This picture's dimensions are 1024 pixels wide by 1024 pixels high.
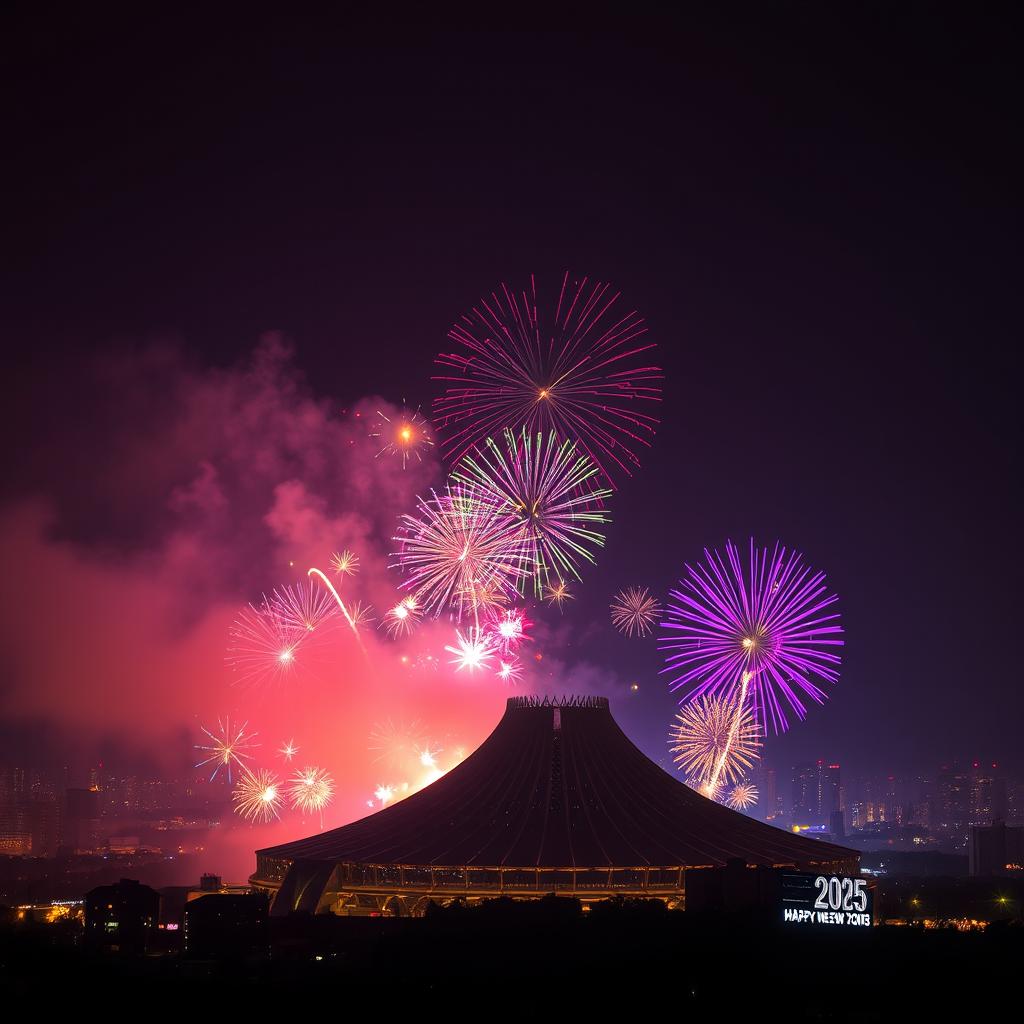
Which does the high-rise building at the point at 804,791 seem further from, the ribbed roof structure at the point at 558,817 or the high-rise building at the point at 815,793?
the ribbed roof structure at the point at 558,817

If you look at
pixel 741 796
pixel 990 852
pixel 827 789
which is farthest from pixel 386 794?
pixel 827 789

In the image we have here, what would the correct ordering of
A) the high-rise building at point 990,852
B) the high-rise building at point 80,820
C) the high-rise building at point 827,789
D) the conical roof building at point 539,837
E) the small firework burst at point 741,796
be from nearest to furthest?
the conical roof building at point 539,837 → the small firework burst at point 741,796 → the high-rise building at point 990,852 → the high-rise building at point 80,820 → the high-rise building at point 827,789

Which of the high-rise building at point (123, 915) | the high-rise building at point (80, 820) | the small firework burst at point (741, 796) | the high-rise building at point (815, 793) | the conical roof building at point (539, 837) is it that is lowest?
the high-rise building at point (123, 915)

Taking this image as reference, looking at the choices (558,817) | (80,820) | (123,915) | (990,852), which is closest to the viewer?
(558,817)

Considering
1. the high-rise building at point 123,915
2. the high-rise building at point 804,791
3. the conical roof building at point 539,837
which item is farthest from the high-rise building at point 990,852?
the high-rise building at point 804,791

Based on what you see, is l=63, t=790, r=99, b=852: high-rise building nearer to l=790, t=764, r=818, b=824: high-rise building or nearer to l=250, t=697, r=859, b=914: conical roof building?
l=250, t=697, r=859, b=914: conical roof building

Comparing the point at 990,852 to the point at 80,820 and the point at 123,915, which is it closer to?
the point at 123,915

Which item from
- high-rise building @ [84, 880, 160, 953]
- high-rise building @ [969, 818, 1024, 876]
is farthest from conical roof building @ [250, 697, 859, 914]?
high-rise building @ [969, 818, 1024, 876]
